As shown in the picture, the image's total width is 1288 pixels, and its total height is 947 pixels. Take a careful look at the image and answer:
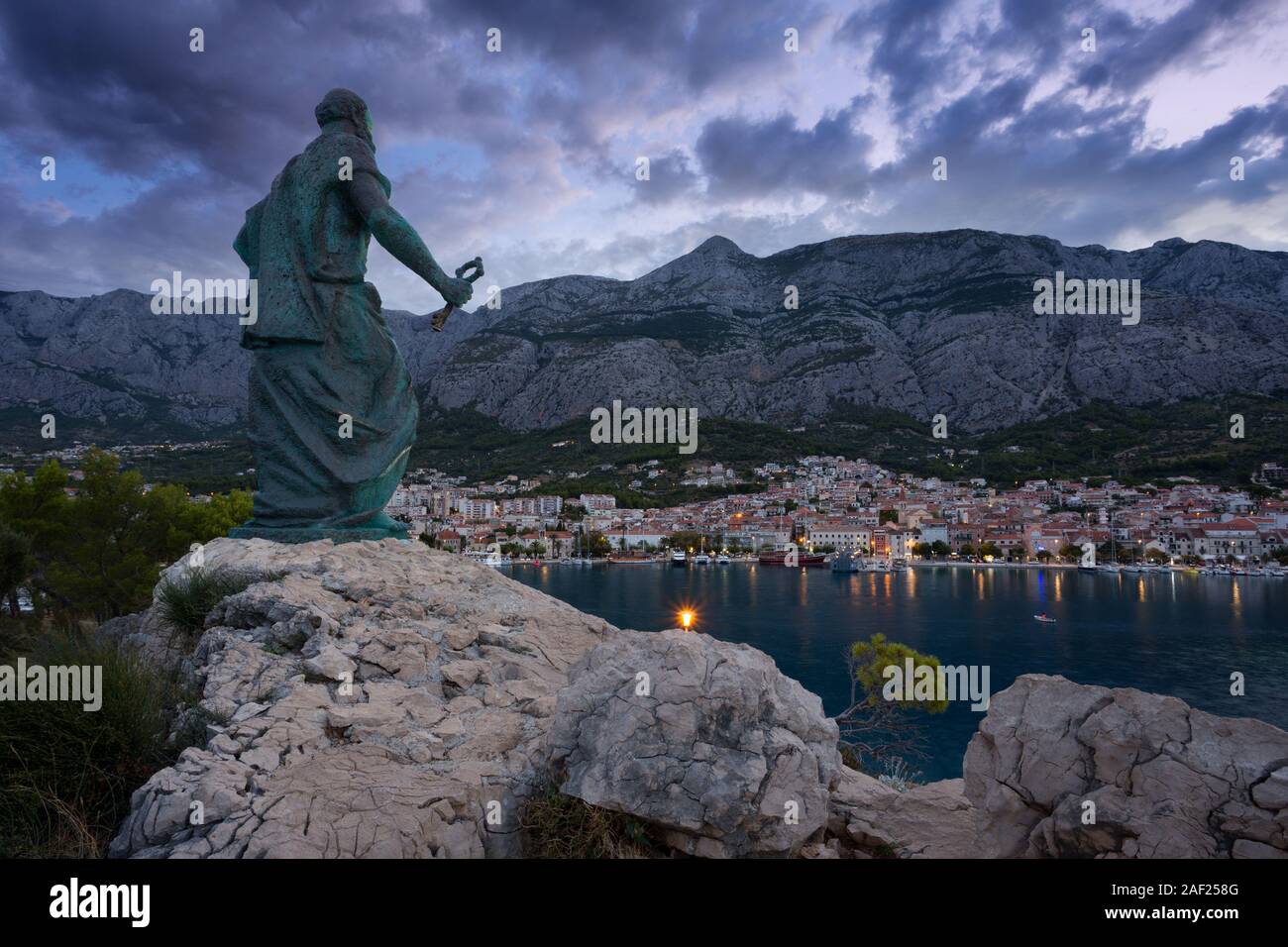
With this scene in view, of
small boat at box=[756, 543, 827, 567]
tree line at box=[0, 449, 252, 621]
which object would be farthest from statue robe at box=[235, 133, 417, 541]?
small boat at box=[756, 543, 827, 567]

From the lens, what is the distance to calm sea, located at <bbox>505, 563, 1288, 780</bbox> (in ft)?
66.3

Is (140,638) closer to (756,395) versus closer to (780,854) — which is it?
(780,854)

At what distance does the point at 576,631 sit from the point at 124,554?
28.9ft

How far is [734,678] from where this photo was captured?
2.73 m

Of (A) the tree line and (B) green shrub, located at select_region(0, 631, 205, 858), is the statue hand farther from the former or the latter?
(A) the tree line

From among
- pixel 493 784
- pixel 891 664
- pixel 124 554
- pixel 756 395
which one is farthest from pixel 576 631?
pixel 756 395

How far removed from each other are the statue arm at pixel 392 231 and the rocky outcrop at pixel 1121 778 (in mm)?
4698

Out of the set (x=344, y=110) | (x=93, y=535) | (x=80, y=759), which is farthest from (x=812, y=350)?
(x=80, y=759)

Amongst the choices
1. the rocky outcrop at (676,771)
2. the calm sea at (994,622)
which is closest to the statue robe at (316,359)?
the rocky outcrop at (676,771)

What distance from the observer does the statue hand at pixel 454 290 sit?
17.9 ft

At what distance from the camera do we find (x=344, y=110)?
18.8ft

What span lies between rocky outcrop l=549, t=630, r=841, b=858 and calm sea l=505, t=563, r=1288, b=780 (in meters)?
10.8

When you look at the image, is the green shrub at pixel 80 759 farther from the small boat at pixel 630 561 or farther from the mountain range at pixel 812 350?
the mountain range at pixel 812 350
